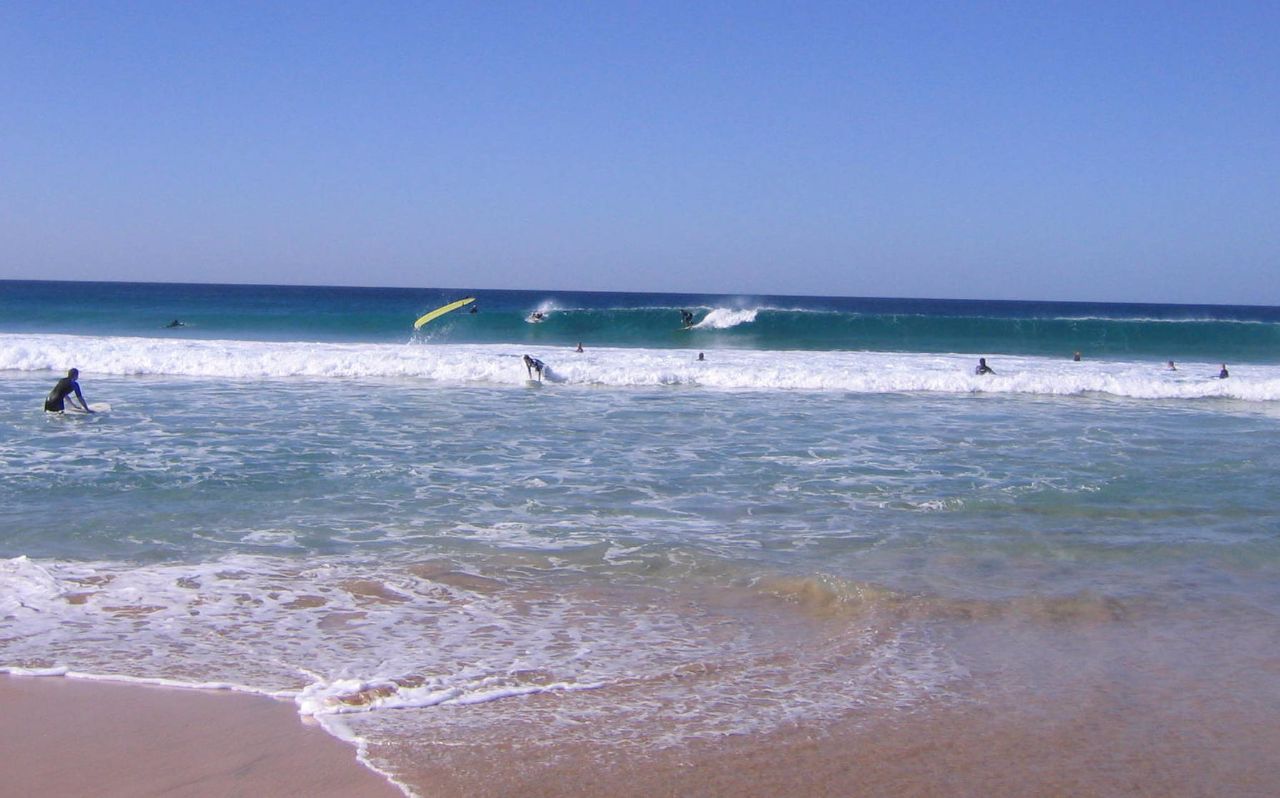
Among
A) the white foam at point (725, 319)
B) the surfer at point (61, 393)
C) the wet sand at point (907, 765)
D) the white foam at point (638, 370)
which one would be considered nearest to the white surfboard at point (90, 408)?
the surfer at point (61, 393)

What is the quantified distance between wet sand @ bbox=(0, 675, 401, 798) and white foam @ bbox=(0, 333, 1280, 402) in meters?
17.5

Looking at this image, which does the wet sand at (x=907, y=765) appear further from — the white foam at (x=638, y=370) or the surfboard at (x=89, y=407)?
the white foam at (x=638, y=370)

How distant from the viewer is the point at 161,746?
15.8 ft

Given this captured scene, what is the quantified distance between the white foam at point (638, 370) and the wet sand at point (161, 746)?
1750 cm

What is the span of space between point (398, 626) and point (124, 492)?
17.5 feet

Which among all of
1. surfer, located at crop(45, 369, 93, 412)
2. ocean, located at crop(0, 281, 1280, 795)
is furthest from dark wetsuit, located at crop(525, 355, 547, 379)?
surfer, located at crop(45, 369, 93, 412)

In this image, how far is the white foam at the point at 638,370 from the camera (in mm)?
22547

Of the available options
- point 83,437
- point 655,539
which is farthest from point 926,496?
point 83,437

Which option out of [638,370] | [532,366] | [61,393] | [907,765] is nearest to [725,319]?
[638,370]

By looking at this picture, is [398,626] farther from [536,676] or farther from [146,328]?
[146,328]

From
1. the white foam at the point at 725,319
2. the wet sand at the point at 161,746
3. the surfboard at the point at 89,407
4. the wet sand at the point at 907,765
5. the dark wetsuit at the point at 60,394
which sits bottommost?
the wet sand at the point at 907,765

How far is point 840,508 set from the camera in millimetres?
10312

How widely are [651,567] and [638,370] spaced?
52.4ft

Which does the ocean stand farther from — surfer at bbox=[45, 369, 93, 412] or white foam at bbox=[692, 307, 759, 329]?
white foam at bbox=[692, 307, 759, 329]
